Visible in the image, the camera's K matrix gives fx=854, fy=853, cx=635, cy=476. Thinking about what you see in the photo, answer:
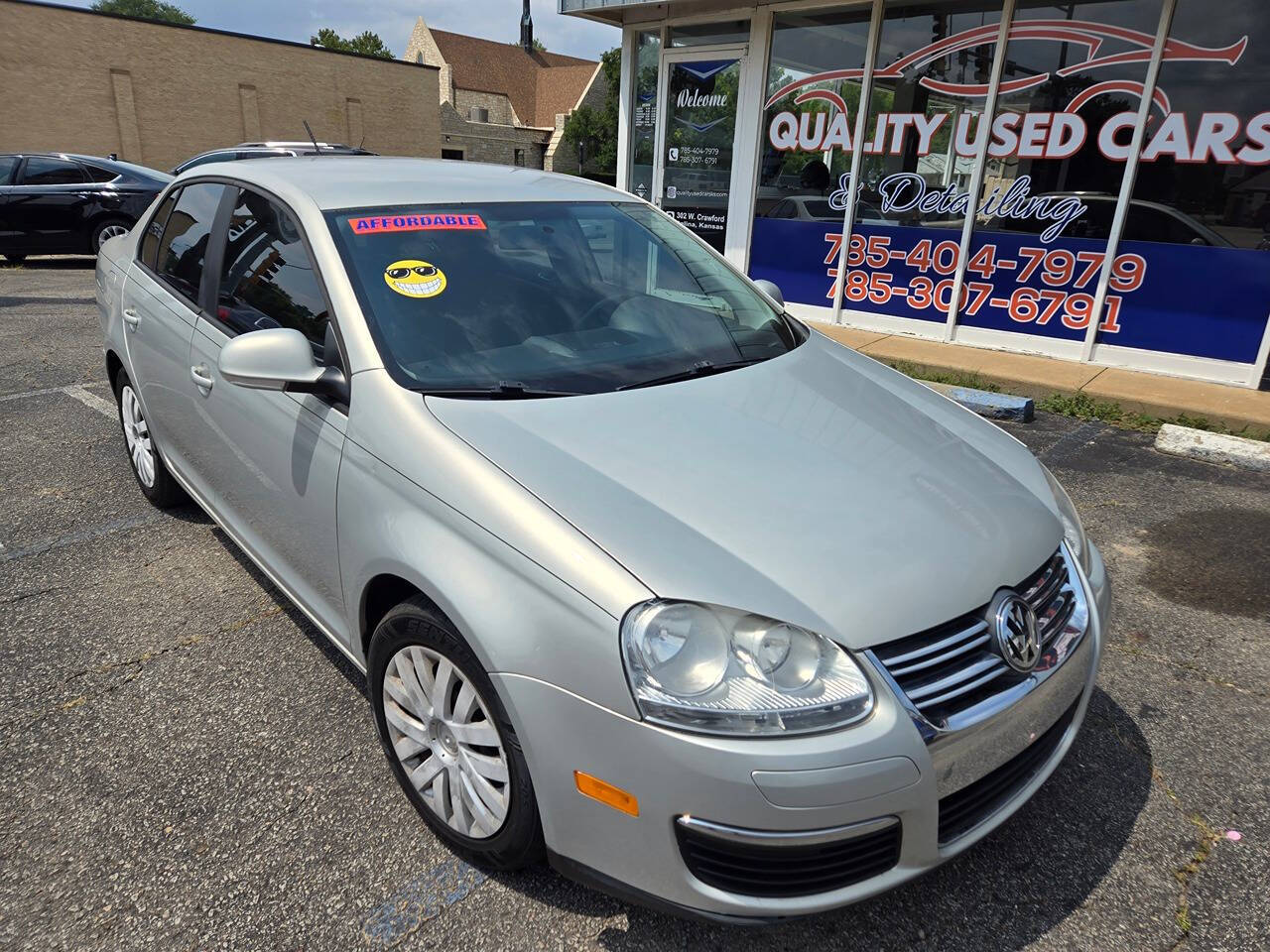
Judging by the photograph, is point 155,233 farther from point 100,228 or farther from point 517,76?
point 517,76

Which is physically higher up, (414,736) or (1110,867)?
(414,736)

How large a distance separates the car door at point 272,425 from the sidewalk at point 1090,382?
4689 mm

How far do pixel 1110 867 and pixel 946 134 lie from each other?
6.58m

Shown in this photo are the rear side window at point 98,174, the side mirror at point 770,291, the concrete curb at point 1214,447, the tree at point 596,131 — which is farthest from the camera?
the tree at point 596,131

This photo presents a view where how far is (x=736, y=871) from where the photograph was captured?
1734 millimetres

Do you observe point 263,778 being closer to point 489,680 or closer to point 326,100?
point 489,680

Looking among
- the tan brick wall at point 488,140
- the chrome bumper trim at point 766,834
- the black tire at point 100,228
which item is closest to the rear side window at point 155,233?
the chrome bumper trim at point 766,834

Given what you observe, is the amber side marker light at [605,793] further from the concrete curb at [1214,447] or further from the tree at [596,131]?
the tree at [596,131]

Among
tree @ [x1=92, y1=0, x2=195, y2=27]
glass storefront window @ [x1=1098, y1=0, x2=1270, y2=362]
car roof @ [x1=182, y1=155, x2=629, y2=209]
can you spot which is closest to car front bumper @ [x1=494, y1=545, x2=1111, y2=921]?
car roof @ [x1=182, y1=155, x2=629, y2=209]

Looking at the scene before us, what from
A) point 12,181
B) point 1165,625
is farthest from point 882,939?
point 12,181

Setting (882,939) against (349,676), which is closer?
(882,939)

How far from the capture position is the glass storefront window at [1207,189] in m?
5.95

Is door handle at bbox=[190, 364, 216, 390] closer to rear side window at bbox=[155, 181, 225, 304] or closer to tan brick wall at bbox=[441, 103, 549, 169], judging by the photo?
rear side window at bbox=[155, 181, 225, 304]

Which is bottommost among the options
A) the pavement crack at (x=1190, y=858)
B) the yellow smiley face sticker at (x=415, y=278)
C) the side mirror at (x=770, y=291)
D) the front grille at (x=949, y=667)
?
the pavement crack at (x=1190, y=858)
